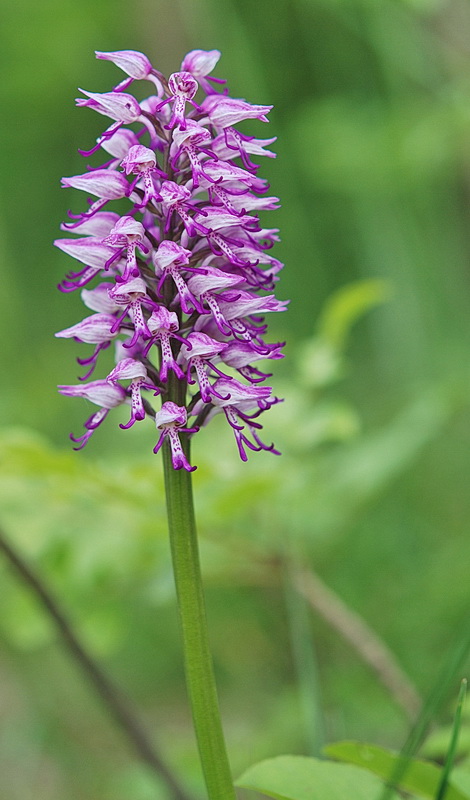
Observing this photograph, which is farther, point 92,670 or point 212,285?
point 92,670

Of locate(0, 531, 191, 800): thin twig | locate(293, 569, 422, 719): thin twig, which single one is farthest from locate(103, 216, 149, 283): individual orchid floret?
locate(293, 569, 422, 719): thin twig

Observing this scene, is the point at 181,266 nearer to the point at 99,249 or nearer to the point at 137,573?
the point at 99,249

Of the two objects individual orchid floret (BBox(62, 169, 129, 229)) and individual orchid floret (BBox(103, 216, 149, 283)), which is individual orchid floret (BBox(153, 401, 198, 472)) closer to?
individual orchid floret (BBox(103, 216, 149, 283))

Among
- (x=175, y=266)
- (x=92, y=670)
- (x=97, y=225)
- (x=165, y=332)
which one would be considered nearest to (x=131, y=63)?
(x=97, y=225)

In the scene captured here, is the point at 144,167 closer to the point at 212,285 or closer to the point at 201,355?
the point at 212,285

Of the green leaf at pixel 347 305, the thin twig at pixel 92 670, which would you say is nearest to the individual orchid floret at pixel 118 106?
the thin twig at pixel 92 670

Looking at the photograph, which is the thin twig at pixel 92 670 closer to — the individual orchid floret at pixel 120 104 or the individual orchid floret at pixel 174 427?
the individual orchid floret at pixel 174 427
